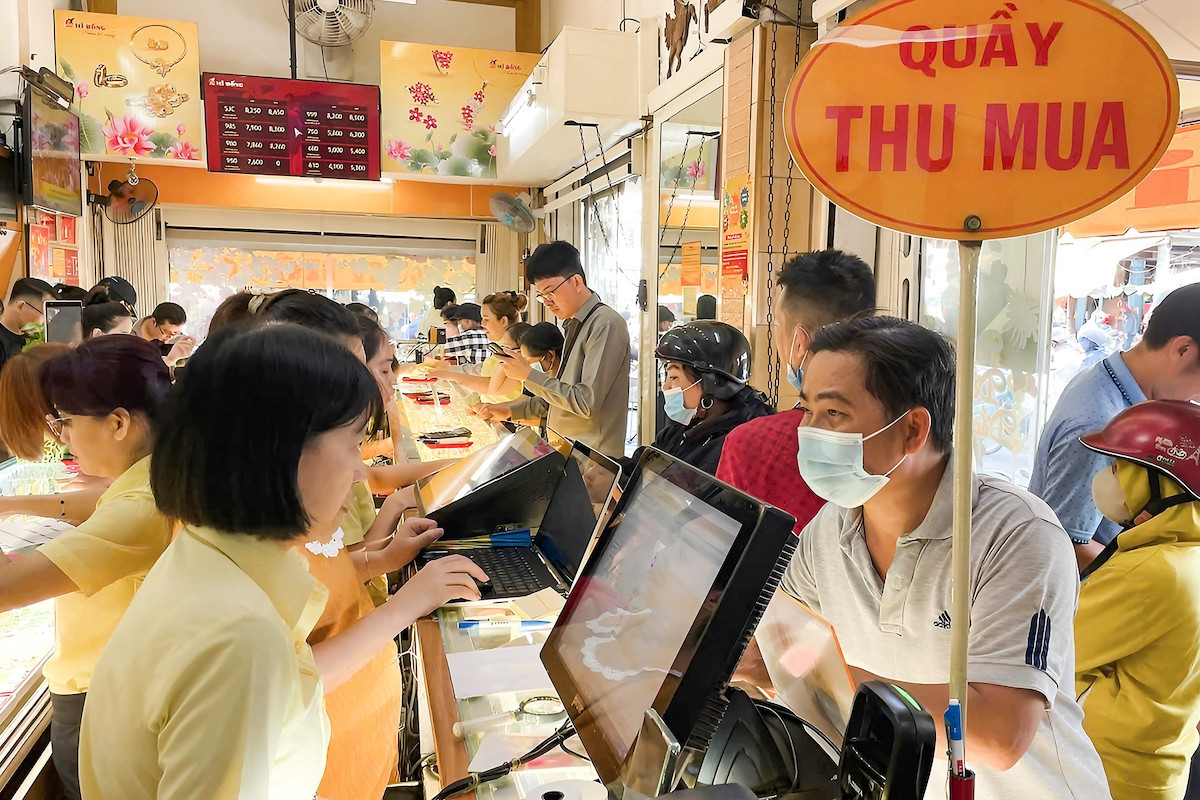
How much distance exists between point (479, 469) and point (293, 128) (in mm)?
5801

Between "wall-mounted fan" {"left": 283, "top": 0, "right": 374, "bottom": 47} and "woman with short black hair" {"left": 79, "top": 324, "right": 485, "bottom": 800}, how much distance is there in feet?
25.2

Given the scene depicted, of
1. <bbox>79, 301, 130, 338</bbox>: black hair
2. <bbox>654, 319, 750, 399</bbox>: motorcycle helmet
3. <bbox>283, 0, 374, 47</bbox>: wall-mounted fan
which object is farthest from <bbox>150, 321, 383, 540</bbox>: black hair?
<bbox>283, 0, 374, 47</bbox>: wall-mounted fan

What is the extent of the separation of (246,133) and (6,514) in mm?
5772

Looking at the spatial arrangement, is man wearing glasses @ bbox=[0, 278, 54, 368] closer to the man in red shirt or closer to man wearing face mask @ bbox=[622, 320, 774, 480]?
man wearing face mask @ bbox=[622, 320, 774, 480]

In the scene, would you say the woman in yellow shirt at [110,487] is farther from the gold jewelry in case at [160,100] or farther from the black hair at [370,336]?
the gold jewelry in case at [160,100]

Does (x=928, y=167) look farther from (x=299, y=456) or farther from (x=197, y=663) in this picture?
(x=197, y=663)

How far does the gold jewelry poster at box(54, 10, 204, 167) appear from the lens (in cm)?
647

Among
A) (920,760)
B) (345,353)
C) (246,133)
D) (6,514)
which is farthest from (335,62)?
(920,760)

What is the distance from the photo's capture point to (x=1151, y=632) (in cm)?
154

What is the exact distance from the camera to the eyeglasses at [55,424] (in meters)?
1.66

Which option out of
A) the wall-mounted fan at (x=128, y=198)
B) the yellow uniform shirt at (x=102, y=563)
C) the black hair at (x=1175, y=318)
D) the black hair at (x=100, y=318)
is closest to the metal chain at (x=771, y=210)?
the black hair at (x=1175, y=318)

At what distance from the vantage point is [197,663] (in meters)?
0.79

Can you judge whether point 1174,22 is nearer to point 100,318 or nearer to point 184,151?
point 100,318

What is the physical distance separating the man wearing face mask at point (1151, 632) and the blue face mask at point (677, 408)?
1.22 meters
